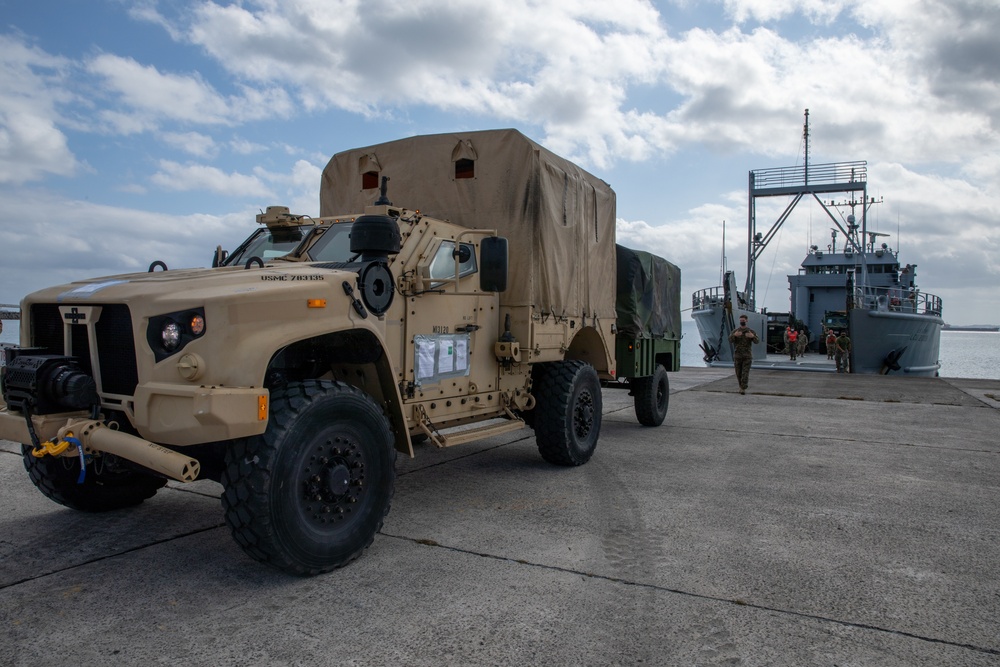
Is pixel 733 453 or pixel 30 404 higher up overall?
pixel 30 404

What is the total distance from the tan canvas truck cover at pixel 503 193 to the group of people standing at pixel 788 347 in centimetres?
883

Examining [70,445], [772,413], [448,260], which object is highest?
[448,260]

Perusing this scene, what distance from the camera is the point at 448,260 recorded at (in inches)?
229

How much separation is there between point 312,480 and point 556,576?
1.48 meters

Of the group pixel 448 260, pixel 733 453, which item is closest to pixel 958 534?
pixel 733 453

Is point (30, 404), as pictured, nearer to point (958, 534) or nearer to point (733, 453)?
point (958, 534)

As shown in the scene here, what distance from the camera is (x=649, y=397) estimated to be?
33.1ft

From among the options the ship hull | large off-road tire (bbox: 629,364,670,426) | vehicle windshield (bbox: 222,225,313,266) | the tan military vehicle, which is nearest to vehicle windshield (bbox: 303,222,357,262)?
the tan military vehicle

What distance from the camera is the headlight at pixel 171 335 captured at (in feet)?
12.6

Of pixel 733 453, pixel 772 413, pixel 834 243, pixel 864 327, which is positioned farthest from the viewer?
pixel 834 243

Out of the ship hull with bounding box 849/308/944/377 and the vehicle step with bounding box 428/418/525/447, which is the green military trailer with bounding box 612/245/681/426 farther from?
the ship hull with bounding box 849/308/944/377

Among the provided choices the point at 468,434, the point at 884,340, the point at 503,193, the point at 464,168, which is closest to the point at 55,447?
the point at 468,434

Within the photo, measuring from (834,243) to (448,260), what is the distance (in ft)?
136

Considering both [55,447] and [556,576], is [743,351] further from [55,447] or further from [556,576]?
[55,447]
